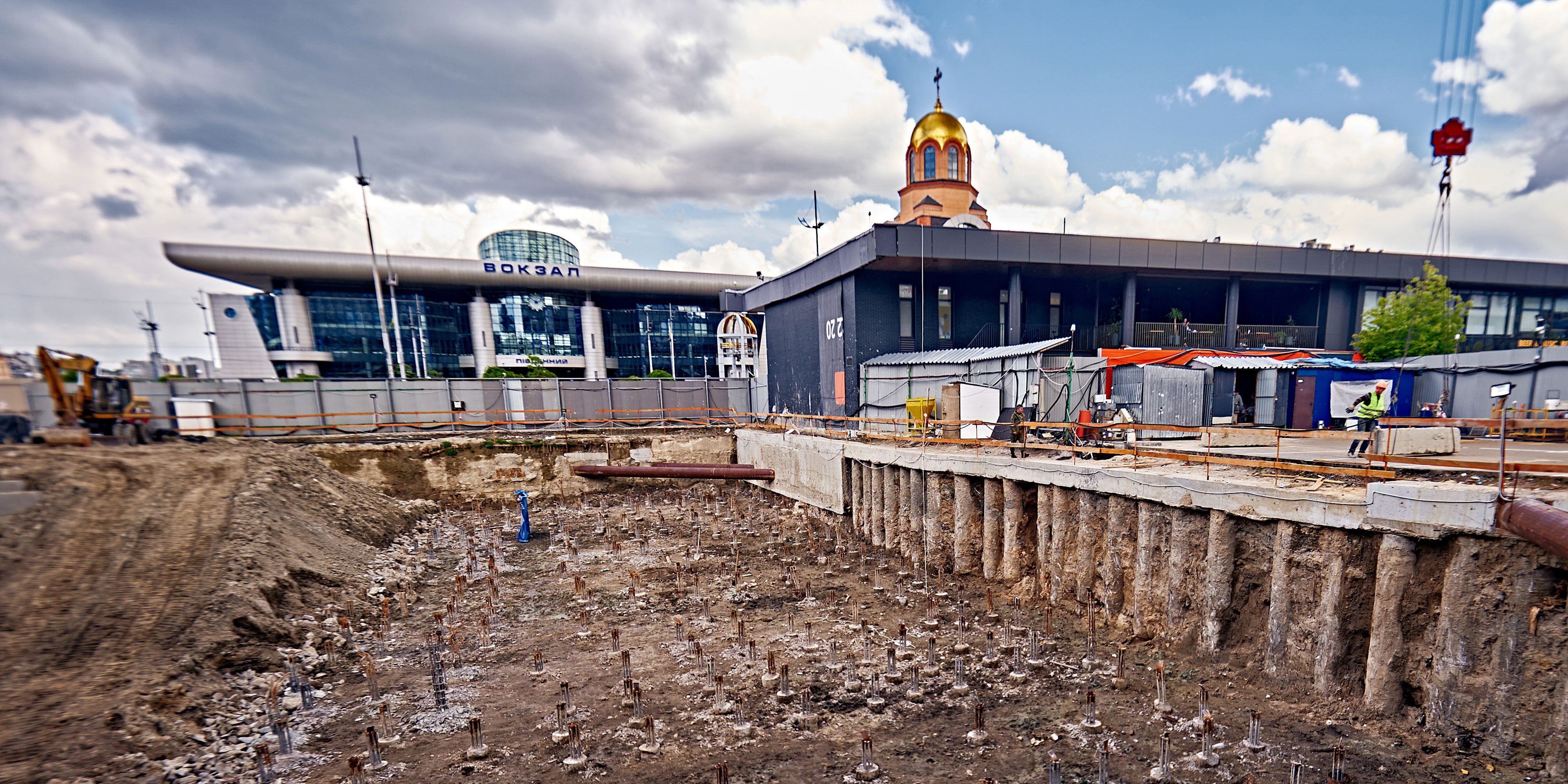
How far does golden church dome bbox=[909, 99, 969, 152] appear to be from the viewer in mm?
35562

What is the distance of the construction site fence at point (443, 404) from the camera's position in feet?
78.9

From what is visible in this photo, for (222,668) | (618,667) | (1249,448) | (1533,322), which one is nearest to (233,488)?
(222,668)

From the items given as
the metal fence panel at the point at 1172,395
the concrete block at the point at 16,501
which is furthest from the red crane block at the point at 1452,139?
the concrete block at the point at 16,501

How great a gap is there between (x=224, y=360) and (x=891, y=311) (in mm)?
78643

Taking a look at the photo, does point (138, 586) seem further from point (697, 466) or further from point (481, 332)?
point (481, 332)

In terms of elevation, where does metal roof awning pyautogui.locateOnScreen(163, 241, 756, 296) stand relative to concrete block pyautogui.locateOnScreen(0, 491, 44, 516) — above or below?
above

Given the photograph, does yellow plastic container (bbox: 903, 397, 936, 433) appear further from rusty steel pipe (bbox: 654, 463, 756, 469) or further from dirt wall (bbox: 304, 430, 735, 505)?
dirt wall (bbox: 304, 430, 735, 505)

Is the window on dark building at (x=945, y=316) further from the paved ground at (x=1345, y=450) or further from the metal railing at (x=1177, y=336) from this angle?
the paved ground at (x=1345, y=450)

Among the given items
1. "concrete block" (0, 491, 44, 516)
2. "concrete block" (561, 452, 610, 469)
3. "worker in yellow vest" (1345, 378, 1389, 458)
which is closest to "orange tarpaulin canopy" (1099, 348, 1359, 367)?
"worker in yellow vest" (1345, 378, 1389, 458)

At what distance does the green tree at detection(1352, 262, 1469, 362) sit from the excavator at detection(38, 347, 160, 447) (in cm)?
4827

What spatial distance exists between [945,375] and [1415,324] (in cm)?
2166

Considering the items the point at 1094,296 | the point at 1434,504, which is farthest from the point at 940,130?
the point at 1434,504

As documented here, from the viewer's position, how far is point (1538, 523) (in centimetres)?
557

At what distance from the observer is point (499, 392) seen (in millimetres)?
28953
